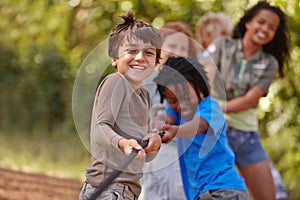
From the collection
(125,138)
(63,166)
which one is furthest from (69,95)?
(125,138)

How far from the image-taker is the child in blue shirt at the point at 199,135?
4.28 meters

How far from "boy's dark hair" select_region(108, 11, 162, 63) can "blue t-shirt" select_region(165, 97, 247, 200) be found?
2.34ft

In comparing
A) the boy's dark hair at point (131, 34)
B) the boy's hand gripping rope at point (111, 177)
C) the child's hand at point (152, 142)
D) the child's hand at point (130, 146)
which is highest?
the boy's dark hair at point (131, 34)

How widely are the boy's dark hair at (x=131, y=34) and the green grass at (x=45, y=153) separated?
559 centimetres

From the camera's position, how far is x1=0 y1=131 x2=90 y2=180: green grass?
30.8 feet

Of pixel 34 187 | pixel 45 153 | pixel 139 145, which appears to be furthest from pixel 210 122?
pixel 45 153

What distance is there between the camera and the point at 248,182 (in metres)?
5.52

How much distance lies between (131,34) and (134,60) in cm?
12

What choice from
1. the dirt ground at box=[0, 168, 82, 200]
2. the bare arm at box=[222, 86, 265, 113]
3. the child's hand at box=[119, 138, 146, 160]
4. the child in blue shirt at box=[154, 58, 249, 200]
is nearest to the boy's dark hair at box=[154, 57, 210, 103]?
the child in blue shirt at box=[154, 58, 249, 200]

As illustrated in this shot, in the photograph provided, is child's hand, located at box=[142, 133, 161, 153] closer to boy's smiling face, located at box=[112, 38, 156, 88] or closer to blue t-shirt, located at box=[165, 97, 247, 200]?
boy's smiling face, located at box=[112, 38, 156, 88]

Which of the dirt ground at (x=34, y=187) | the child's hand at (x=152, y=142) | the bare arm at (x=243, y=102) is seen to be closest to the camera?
the child's hand at (x=152, y=142)

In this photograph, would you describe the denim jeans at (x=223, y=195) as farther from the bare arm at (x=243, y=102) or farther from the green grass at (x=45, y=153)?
the green grass at (x=45, y=153)

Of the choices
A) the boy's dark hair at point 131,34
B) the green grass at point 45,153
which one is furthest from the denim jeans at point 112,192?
the green grass at point 45,153

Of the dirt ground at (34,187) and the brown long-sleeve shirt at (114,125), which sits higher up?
the dirt ground at (34,187)
